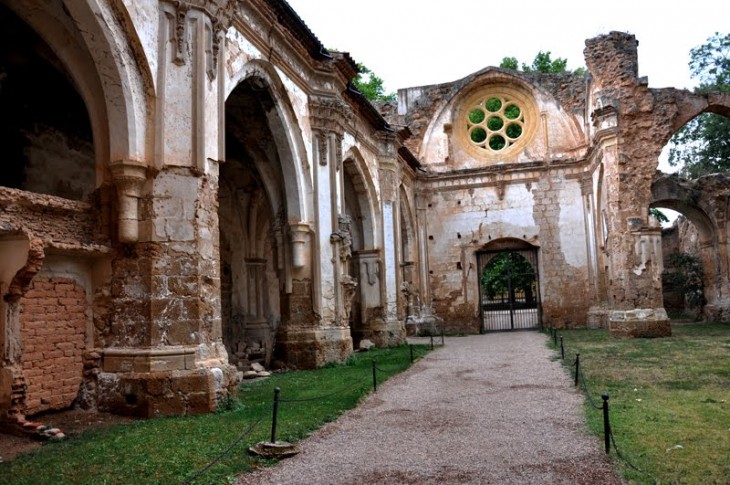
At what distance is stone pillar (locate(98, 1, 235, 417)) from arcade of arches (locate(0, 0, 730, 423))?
3 centimetres

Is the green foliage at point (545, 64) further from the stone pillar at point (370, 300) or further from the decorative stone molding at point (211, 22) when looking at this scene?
the decorative stone molding at point (211, 22)

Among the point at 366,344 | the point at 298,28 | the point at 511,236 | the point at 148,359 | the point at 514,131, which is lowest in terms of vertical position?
the point at 366,344

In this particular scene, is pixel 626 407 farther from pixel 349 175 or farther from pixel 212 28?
pixel 349 175

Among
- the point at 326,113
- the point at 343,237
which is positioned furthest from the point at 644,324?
the point at 326,113

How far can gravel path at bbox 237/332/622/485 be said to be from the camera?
16.8 feet

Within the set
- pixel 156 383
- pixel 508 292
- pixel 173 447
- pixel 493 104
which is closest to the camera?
pixel 173 447

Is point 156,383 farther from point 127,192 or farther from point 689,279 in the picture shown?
point 689,279

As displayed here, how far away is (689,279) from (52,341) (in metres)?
24.9

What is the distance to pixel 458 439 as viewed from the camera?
6.41m

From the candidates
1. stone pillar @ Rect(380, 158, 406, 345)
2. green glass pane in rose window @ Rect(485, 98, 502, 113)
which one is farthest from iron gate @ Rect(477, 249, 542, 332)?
stone pillar @ Rect(380, 158, 406, 345)

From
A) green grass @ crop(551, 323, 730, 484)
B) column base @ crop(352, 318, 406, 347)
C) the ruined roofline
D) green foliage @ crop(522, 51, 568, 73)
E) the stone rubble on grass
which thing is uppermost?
green foliage @ crop(522, 51, 568, 73)

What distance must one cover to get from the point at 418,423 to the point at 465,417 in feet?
2.12

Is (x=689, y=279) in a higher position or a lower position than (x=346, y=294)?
higher

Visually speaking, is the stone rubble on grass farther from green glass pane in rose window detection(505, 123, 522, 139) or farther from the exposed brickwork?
green glass pane in rose window detection(505, 123, 522, 139)
